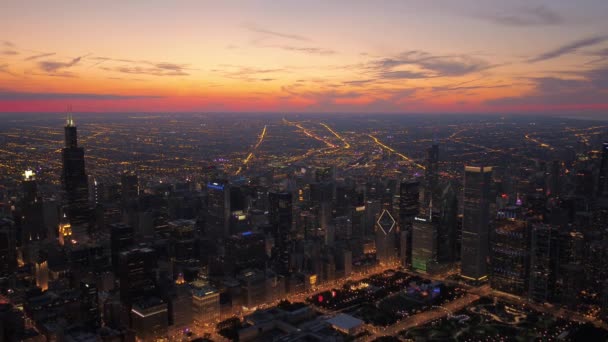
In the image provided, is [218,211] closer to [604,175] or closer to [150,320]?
[150,320]

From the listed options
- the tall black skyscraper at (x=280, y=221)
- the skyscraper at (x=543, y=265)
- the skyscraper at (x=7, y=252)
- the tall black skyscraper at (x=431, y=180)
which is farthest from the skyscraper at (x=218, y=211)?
the skyscraper at (x=543, y=265)

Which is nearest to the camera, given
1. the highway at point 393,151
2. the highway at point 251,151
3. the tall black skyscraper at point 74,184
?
the tall black skyscraper at point 74,184

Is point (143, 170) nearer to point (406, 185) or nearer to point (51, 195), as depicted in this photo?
point (51, 195)

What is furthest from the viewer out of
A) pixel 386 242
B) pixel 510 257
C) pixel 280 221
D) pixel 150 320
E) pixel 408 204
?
pixel 408 204

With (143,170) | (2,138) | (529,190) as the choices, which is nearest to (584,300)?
(529,190)

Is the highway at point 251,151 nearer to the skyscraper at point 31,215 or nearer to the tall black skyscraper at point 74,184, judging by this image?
the tall black skyscraper at point 74,184

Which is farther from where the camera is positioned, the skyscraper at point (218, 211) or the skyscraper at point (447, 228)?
the skyscraper at point (218, 211)

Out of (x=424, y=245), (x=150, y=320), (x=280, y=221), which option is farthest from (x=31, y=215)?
(x=424, y=245)
